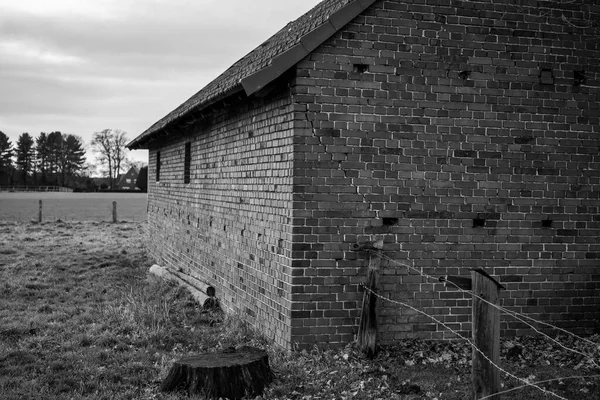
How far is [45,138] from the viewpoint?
9381 cm

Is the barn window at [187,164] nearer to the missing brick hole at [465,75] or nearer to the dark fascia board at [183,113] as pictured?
the dark fascia board at [183,113]

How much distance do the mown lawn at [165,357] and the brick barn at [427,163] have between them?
530 millimetres

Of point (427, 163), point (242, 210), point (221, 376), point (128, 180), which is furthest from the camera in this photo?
point (128, 180)

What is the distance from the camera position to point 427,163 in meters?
7.80

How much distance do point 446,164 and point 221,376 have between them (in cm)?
383

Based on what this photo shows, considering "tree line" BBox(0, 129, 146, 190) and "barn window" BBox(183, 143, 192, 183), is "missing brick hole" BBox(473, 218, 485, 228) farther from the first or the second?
"tree line" BBox(0, 129, 146, 190)

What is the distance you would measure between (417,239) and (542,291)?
74.6 inches

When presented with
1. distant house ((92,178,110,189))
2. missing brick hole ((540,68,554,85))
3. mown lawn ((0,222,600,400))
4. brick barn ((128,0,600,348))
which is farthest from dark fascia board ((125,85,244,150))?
distant house ((92,178,110,189))

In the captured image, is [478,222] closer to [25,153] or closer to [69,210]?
[69,210]

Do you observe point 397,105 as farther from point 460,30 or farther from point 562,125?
point 562,125

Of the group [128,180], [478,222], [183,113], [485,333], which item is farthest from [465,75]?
[128,180]

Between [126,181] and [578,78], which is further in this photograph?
[126,181]

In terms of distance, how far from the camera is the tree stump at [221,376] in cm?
602

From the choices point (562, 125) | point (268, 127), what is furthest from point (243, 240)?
point (562, 125)
